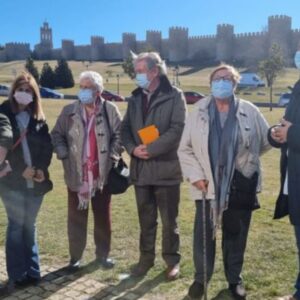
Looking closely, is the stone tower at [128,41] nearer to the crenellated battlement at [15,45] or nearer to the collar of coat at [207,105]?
the crenellated battlement at [15,45]

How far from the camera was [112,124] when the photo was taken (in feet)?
14.7

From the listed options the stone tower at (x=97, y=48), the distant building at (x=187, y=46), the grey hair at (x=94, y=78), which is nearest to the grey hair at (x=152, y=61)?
the grey hair at (x=94, y=78)

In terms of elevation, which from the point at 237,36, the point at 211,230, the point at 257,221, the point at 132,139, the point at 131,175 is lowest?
the point at 257,221

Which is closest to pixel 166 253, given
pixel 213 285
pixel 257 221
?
pixel 213 285

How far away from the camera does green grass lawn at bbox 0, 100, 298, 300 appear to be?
4.13m

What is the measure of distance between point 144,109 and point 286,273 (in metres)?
1.88

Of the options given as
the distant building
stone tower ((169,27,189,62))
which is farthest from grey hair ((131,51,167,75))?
stone tower ((169,27,189,62))

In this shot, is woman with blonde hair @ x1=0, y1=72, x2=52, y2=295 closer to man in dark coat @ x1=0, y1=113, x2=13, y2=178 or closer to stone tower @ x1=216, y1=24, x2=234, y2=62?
man in dark coat @ x1=0, y1=113, x2=13, y2=178

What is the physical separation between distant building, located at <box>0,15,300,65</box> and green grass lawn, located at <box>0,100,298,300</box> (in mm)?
57941

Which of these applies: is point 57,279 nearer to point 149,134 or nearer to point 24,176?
point 24,176

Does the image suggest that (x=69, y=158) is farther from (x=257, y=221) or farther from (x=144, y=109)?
(x=257, y=221)

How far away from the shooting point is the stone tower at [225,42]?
272 feet

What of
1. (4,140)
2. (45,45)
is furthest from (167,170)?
(45,45)

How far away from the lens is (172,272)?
4301 mm
